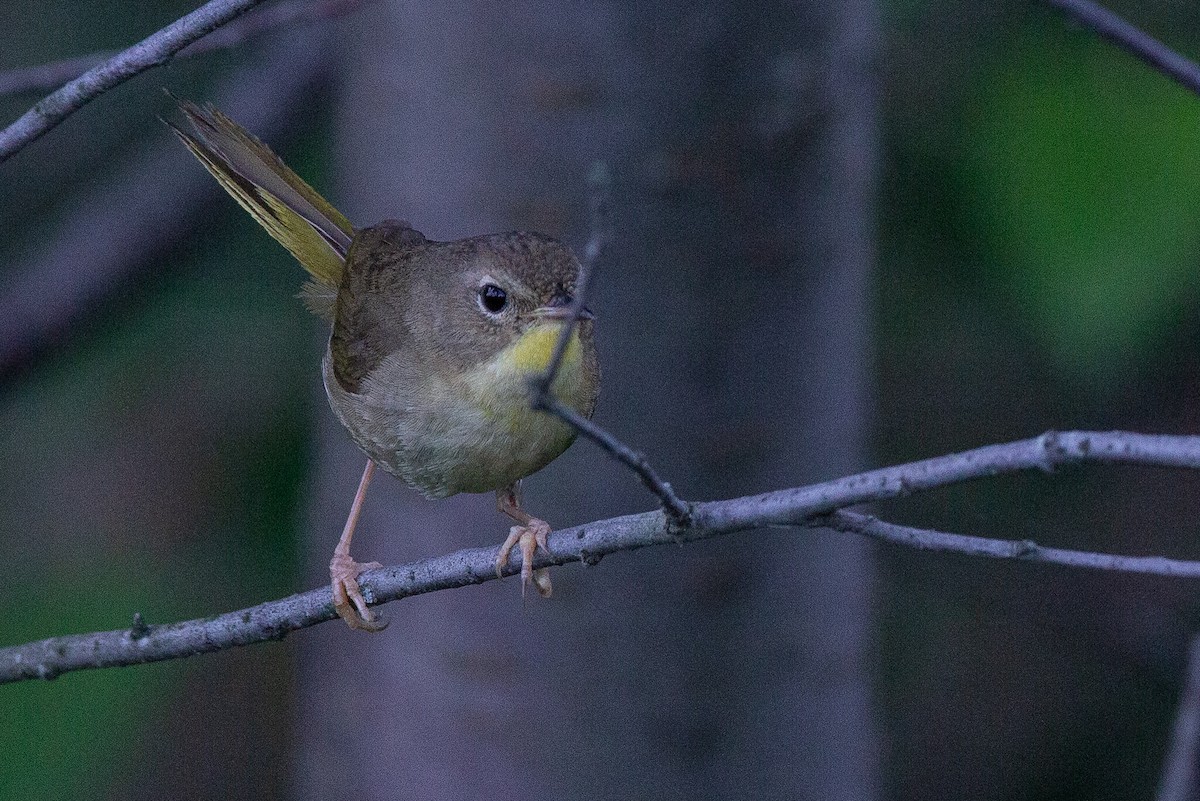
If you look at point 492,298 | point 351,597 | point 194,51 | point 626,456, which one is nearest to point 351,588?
point 351,597

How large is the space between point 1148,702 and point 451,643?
11.1 feet

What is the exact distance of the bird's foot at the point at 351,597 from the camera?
8.68ft

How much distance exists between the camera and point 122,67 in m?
1.98

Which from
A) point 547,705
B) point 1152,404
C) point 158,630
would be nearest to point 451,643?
point 547,705

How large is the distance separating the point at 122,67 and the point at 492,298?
1084 mm

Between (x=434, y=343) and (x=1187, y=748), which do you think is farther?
(x=434, y=343)

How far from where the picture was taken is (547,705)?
3410mm

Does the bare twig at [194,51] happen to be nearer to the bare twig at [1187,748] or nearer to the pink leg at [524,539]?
the pink leg at [524,539]

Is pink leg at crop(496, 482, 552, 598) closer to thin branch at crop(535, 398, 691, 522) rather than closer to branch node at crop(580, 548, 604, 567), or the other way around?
branch node at crop(580, 548, 604, 567)

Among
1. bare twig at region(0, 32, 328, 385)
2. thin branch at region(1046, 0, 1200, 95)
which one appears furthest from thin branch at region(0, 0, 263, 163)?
bare twig at region(0, 32, 328, 385)

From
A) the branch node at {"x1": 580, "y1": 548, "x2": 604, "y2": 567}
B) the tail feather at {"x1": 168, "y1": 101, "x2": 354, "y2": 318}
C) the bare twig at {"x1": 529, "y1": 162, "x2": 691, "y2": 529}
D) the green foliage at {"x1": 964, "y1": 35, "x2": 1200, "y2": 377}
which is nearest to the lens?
the bare twig at {"x1": 529, "y1": 162, "x2": 691, "y2": 529}

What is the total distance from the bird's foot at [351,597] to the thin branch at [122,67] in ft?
3.09

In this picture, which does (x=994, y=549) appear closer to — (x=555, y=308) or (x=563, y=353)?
(x=563, y=353)

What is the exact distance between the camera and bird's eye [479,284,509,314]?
2889 millimetres
